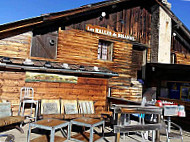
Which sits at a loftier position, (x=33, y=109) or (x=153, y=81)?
(x=153, y=81)

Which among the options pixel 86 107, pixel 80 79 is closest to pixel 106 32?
pixel 80 79

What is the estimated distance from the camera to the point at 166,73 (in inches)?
394

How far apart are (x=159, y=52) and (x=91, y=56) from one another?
16.5 ft

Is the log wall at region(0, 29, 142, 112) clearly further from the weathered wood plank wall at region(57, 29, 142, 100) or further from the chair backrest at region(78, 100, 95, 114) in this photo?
the chair backrest at region(78, 100, 95, 114)

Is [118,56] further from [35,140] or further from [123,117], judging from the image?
[35,140]

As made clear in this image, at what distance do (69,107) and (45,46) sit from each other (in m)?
3.44

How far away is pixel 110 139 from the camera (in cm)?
540

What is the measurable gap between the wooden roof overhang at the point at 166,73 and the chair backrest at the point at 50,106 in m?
5.85

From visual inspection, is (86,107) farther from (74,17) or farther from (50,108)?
(74,17)

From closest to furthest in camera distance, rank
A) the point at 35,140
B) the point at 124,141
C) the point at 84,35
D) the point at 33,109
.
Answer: the point at 35,140
the point at 124,141
the point at 33,109
the point at 84,35

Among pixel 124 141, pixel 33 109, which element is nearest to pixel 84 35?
pixel 33 109

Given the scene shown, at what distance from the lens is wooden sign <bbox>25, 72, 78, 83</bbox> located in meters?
6.71

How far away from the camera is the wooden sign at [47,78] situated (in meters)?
6.71

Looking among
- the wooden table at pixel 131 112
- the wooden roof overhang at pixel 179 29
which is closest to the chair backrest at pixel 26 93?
the wooden table at pixel 131 112
